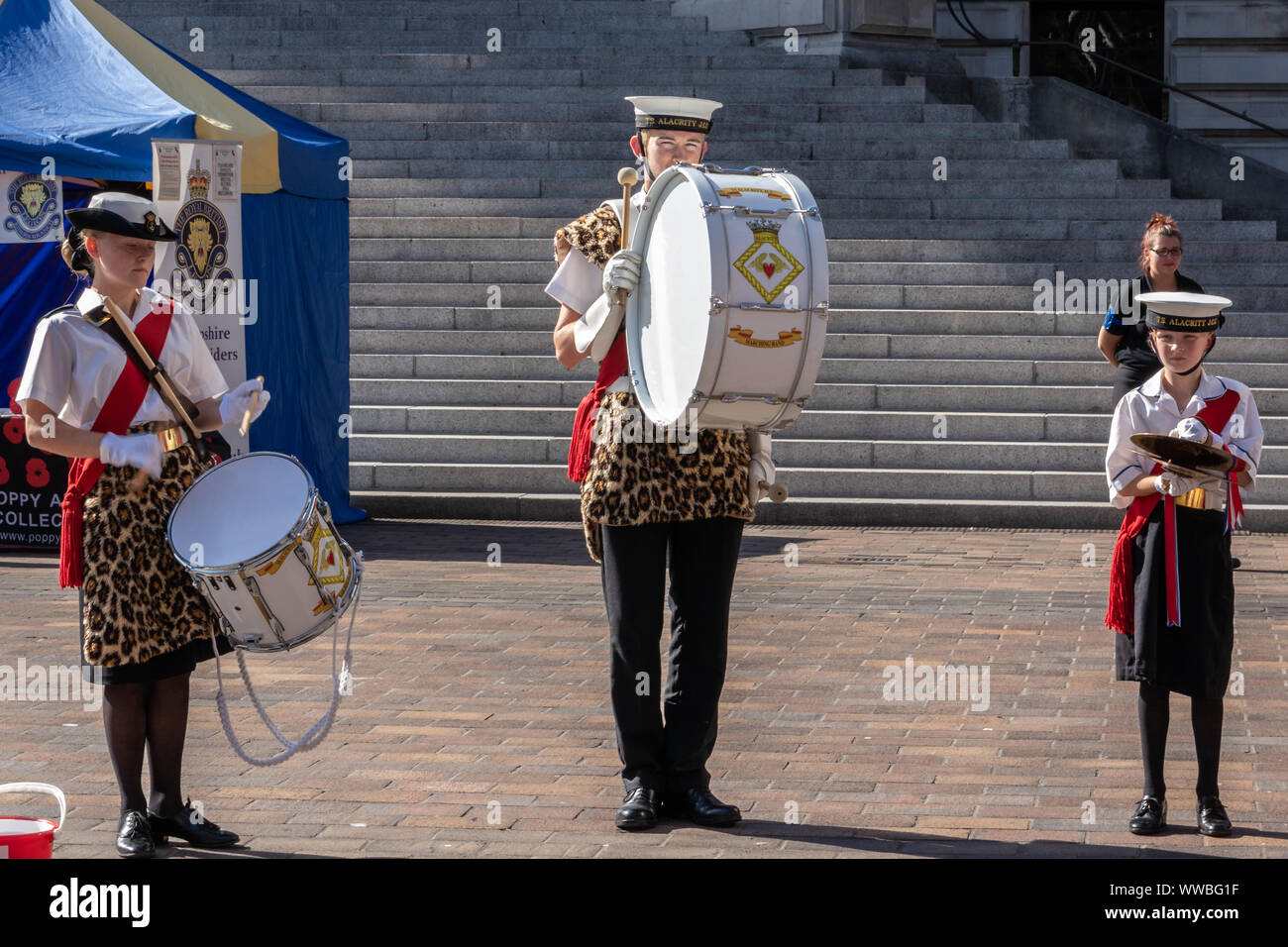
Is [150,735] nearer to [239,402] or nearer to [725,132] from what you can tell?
[239,402]

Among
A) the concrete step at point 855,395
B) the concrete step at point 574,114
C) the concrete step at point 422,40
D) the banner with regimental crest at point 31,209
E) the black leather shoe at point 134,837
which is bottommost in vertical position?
the black leather shoe at point 134,837

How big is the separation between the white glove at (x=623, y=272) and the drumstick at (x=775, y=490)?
2.35 feet

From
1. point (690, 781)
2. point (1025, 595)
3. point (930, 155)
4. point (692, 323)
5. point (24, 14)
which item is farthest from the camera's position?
point (930, 155)

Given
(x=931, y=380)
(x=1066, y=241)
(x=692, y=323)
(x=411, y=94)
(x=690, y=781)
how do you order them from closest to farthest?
(x=692, y=323) < (x=690, y=781) < (x=931, y=380) < (x=1066, y=241) < (x=411, y=94)

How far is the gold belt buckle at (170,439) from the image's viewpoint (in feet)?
17.2

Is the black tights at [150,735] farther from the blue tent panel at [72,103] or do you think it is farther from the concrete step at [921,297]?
the concrete step at [921,297]

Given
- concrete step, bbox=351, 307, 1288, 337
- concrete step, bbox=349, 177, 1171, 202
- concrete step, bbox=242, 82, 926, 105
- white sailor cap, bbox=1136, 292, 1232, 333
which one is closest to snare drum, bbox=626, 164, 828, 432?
white sailor cap, bbox=1136, 292, 1232, 333

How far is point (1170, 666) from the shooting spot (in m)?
5.44

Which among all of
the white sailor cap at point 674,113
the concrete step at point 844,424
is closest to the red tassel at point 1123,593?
the white sailor cap at point 674,113

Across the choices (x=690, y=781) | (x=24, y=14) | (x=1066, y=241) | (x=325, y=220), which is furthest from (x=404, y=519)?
(x=690, y=781)

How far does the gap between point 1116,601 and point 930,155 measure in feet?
38.5

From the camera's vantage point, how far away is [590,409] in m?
5.52

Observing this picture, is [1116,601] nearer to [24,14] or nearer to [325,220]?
[325,220]

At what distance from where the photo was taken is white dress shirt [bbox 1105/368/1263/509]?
5.48 metres
